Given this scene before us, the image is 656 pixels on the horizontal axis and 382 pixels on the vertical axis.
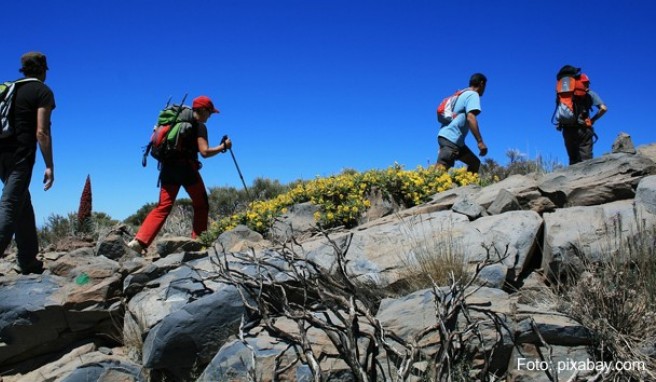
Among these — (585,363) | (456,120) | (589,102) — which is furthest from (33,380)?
(589,102)

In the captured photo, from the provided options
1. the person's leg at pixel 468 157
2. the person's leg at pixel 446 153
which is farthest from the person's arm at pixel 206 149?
the person's leg at pixel 468 157

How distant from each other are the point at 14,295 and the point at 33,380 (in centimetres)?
85

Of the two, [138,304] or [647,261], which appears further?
[138,304]

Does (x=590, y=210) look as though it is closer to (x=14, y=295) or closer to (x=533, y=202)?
(x=533, y=202)

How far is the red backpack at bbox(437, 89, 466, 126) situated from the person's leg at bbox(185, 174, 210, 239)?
386 cm

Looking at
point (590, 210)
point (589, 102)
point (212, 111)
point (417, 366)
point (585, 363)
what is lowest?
point (585, 363)

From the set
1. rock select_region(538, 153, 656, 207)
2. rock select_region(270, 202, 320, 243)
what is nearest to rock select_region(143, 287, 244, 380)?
rock select_region(270, 202, 320, 243)

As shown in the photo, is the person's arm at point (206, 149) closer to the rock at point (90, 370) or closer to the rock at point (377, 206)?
the rock at point (377, 206)

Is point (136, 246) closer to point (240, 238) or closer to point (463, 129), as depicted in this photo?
point (240, 238)

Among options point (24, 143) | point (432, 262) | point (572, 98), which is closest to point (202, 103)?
point (24, 143)

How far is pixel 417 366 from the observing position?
11.1 ft

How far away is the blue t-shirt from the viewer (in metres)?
8.24

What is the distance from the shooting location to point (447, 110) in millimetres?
8547

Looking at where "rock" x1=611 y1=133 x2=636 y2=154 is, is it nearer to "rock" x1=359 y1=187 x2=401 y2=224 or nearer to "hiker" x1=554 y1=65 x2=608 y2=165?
"hiker" x1=554 y1=65 x2=608 y2=165
